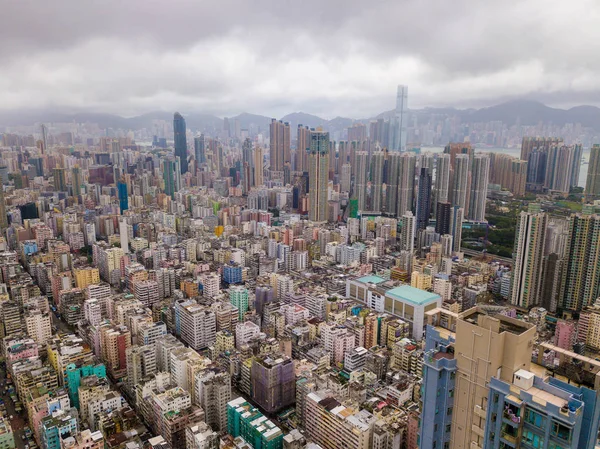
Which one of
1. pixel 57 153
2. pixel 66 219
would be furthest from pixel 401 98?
pixel 57 153

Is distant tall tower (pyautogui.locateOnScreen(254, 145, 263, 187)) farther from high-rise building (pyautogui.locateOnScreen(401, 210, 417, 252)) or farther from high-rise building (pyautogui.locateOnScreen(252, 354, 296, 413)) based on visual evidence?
high-rise building (pyautogui.locateOnScreen(252, 354, 296, 413))

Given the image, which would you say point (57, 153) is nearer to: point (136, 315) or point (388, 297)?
point (136, 315)

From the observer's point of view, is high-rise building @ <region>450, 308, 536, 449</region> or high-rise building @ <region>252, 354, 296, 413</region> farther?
high-rise building @ <region>252, 354, 296, 413</region>

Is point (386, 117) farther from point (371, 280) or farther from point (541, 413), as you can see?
point (541, 413)

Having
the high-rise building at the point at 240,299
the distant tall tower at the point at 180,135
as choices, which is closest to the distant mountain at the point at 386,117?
the distant tall tower at the point at 180,135

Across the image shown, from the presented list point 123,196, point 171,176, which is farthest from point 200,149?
point 123,196

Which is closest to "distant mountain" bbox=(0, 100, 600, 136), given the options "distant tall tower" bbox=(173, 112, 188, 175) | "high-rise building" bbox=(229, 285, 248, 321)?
"distant tall tower" bbox=(173, 112, 188, 175)

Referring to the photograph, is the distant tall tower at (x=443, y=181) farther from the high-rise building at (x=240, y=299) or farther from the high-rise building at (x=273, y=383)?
the high-rise building at (x=273, y=383)
